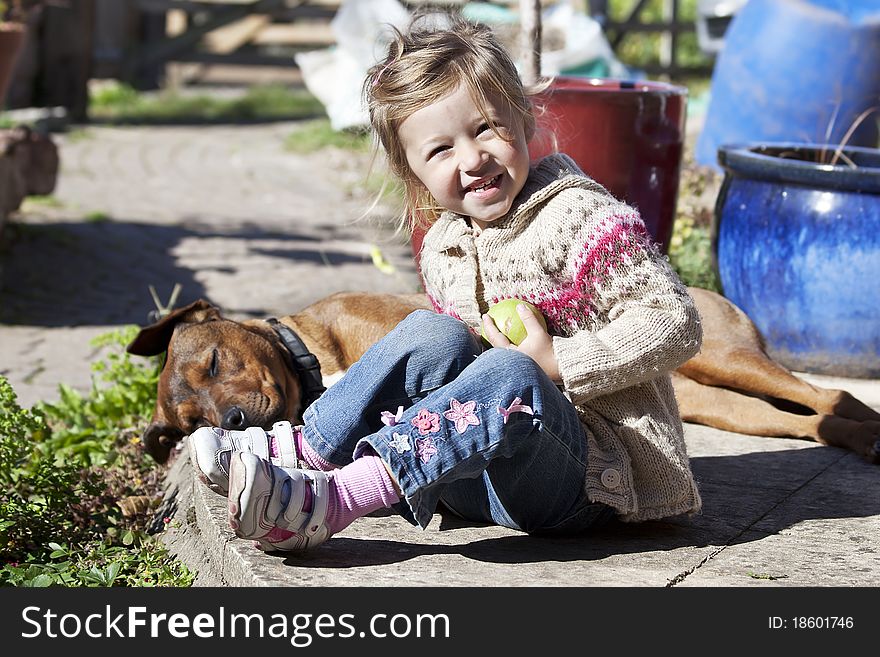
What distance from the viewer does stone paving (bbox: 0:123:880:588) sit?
2.79m

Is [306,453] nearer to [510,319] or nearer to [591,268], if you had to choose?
[510,319]

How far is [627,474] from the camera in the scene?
2.84 m

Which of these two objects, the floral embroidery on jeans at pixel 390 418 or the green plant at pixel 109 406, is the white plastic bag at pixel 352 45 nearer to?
the green plant at pixel 109 406

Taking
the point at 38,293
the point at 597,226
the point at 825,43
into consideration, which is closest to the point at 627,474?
the point at 597,226

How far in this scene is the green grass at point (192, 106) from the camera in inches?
555

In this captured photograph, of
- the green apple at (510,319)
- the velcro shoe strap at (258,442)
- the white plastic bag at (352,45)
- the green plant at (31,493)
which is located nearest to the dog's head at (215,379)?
the green plant at (31,493)

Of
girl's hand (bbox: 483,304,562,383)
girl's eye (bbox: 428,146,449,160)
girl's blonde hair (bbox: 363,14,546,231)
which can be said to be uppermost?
girl's blonde hair (bbox: 363,14,546,231)

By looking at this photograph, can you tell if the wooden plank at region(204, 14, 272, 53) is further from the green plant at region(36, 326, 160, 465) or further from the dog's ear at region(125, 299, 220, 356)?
the dog's ear at region(125, 299, 220, 356)

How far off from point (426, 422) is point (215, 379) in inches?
57.7

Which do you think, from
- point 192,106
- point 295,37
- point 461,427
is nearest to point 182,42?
point 192,106

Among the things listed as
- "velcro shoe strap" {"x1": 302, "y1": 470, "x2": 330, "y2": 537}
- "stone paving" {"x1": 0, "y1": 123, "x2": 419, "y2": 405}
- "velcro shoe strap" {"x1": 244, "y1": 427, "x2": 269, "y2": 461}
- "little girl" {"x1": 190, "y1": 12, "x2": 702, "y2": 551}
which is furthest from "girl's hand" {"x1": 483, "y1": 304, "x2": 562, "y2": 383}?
"stone paving" {"x1": 0, "y1": 123, "x2": 419, "y2": 405}

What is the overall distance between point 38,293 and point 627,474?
16.3ft

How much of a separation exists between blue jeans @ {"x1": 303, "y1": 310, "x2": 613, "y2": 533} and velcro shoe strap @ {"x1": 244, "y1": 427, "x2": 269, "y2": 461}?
0.12 m
